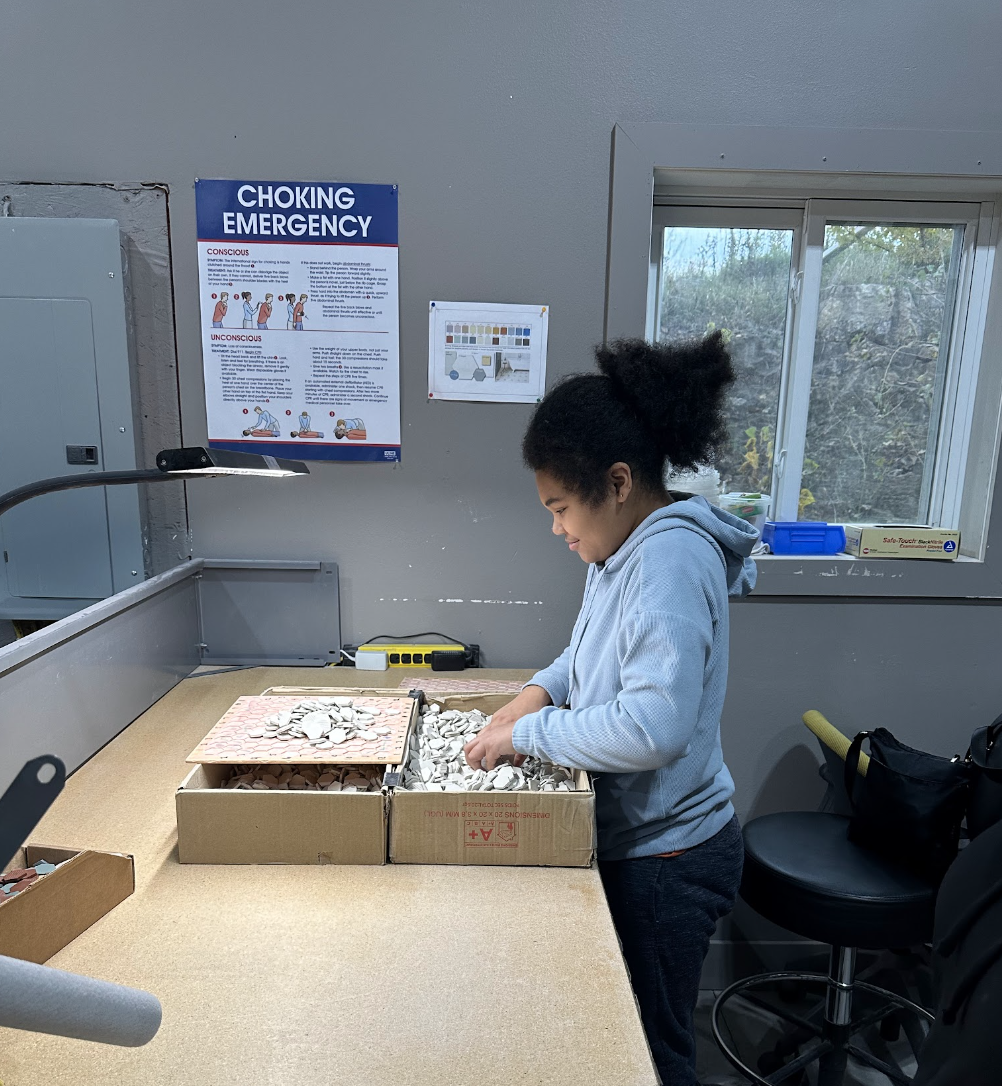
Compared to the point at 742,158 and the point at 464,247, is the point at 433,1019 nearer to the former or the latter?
the point at 464,247

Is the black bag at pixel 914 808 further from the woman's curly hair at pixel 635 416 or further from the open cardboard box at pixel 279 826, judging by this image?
the open cardboard box at pixel 279 826

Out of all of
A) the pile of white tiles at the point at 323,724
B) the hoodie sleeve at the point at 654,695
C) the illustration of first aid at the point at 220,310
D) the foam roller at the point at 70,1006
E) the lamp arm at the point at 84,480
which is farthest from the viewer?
the illustration of first aid at the point at 220,310

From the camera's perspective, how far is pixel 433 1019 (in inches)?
30.5

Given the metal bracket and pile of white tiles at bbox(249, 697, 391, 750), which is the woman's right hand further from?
the metal bracket

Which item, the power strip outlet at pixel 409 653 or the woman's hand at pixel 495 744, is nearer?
the woman's hand at pixel 495 744

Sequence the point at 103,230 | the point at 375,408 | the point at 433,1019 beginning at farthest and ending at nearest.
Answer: the point at 375,408 < the point at 103,230 < the point at 433,1019

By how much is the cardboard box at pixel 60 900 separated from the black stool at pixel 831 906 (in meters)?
1.28

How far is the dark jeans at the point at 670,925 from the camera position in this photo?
111 centimetres

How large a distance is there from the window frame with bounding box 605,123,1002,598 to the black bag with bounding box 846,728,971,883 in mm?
513

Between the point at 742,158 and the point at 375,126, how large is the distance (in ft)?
3.04

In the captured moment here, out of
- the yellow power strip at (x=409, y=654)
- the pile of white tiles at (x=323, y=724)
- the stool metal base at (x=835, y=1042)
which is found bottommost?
the stool metal base at (x=835, y=1042)

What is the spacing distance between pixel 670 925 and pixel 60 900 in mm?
858

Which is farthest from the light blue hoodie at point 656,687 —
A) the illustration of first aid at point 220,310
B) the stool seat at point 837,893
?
the illustration of first aid at point 220,310

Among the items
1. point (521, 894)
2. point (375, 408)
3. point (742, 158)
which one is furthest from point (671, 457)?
point (742, 158)
